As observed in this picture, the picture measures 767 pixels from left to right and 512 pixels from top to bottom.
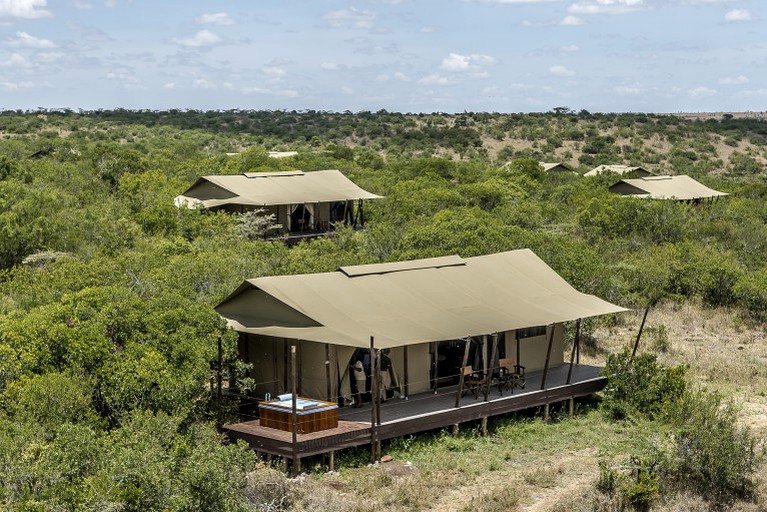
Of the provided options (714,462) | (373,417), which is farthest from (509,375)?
(714,462)

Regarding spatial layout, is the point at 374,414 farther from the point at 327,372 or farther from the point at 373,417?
the point at 327,372

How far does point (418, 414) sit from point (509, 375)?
10.8ft

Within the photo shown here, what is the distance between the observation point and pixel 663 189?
58031 mm

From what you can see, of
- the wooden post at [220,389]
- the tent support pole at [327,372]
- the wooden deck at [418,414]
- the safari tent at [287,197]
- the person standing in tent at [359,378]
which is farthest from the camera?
the safari tent at [287,197]

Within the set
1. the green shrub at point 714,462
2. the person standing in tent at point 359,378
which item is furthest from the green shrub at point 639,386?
the person standing in tent at point 359,378

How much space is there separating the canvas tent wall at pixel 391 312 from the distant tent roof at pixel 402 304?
0.02m

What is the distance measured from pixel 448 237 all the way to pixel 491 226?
8.04ft

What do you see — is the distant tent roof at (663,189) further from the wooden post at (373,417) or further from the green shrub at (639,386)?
the wooden post at (373,417)

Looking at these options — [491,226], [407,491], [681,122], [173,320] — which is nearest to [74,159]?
[491,226]

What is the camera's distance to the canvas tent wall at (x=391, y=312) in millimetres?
20969

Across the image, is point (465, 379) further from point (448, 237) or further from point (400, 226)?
point (400, 226)

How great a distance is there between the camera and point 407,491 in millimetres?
18375

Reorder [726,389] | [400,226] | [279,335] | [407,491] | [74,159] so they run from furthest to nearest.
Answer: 1. [74,159]
2. [400,226]
3. [726,389]
4. [279,335]
5. [407,491]

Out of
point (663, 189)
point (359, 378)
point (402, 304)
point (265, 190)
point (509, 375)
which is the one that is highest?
point (265, 190)
